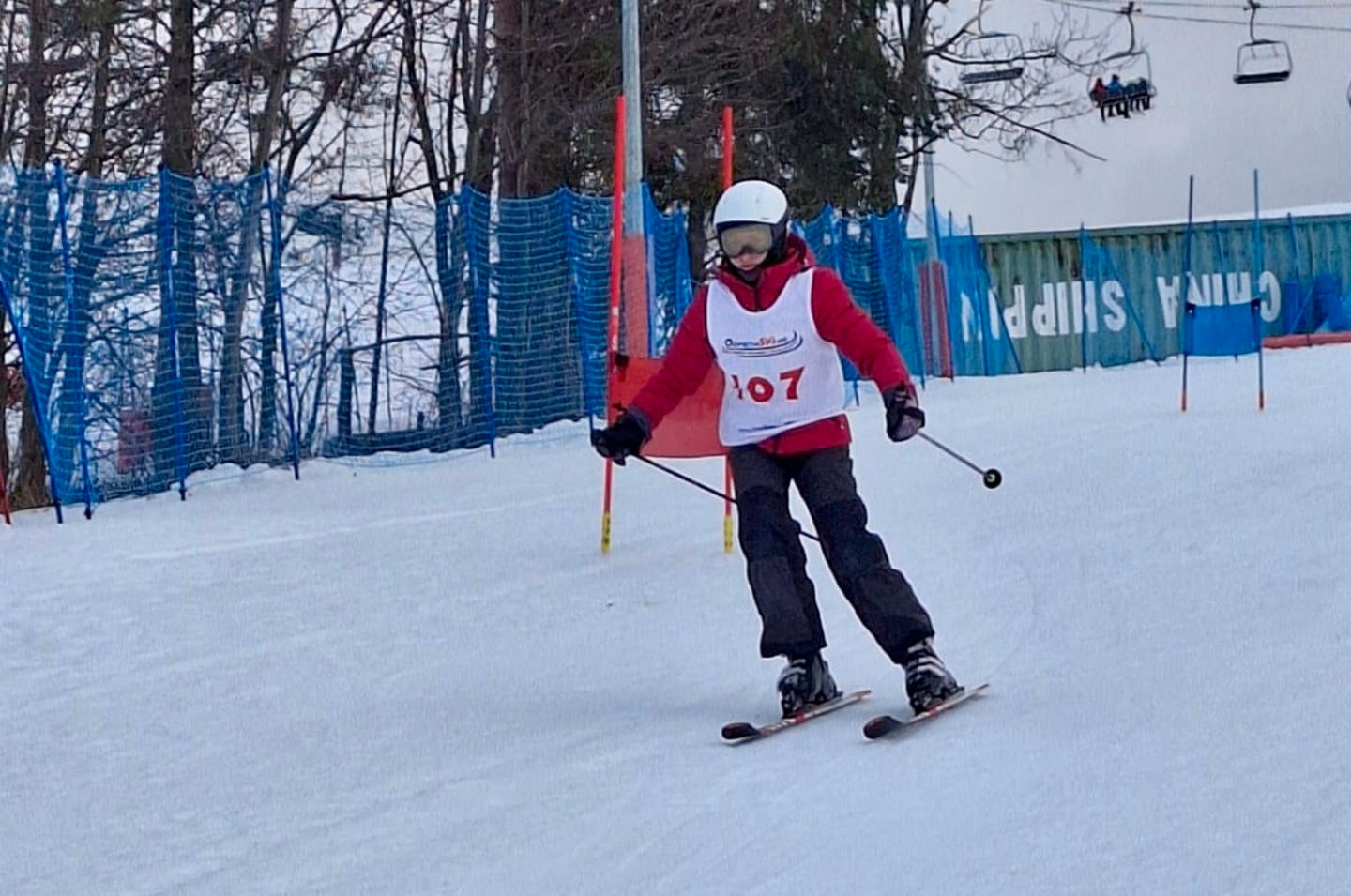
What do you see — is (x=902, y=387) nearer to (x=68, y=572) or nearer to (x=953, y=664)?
Result: (x=953, y=664)

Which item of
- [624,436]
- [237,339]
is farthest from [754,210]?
[237,339]

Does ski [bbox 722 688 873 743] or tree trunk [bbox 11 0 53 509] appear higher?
tree trunk [bbox 11 0 53 509]

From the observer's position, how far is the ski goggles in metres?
6.00

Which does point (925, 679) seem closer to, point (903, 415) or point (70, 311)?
point (903, 415)

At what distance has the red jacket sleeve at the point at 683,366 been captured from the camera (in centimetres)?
635

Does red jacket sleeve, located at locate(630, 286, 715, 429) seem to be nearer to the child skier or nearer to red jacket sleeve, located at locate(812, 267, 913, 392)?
the child skier

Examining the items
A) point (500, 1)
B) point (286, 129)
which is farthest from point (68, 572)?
point (500, 1)

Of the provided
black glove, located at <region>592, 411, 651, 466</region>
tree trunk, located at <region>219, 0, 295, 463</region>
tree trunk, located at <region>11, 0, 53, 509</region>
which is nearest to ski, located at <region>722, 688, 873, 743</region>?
black glove, located at <region>592, 411, 651, 466</region>

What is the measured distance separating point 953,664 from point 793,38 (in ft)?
84.5

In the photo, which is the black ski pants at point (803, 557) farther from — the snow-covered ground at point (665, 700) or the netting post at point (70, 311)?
the netting post at point (70, 311)

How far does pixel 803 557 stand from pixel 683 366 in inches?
29.2

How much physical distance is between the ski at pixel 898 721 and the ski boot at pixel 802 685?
0.70 feet

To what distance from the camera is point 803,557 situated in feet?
20.3

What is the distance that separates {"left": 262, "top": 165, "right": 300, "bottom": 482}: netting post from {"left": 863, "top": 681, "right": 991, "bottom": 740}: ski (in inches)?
375
